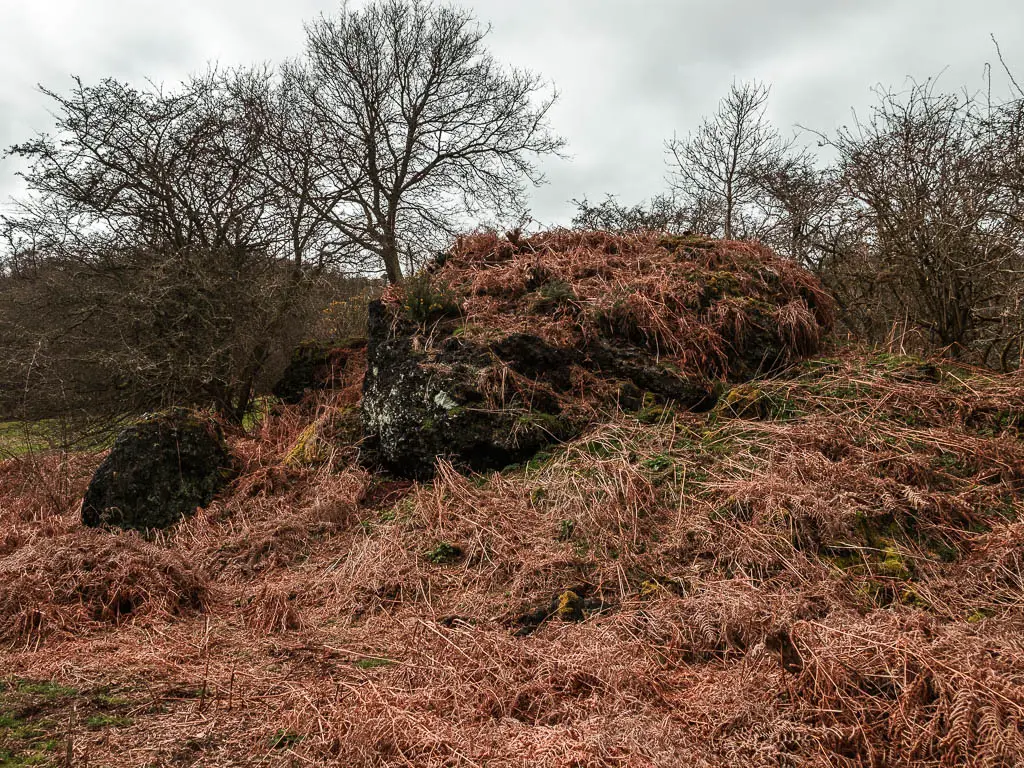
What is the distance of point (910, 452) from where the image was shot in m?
4.43

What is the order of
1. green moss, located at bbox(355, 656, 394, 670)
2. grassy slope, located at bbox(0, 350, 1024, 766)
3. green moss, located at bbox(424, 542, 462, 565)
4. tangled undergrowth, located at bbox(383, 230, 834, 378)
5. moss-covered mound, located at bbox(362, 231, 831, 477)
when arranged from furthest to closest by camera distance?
1. tangled undergrowth, located at bbox(383, 230, 834, 378)
2. moss-covered mound, located at bbox(362, 231, 831, 477)
3. green moss, located at bbox(424, 542, 462, 565)
4. green moss, located at bbox(355, 656, 394, 670)
5. grassy slope, located at bbox(0, 350, 1024, 766)

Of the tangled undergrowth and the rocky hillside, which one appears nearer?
the rocky hillside

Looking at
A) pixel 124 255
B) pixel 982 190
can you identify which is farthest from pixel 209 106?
pixel 982 190

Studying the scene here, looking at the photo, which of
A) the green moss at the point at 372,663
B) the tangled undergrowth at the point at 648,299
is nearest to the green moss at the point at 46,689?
the green moss at the point at 372,663

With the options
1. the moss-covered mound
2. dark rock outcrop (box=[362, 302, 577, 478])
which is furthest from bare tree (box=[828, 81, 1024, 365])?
dark rock outcrop (box=[362, 302, 577, 478])

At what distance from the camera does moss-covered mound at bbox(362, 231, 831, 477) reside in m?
5.85

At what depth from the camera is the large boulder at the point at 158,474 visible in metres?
5.94

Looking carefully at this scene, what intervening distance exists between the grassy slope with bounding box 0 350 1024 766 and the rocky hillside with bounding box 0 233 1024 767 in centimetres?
2

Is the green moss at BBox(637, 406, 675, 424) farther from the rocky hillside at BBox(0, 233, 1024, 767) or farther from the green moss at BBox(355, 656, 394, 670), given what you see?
the green moss at BBox(355, 656, 394, 670)

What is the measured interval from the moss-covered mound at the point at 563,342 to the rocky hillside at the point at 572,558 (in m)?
0.03

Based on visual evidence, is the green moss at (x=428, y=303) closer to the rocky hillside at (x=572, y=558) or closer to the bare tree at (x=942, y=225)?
the rocky hillside at (x=572, y=558)

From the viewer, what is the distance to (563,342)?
6.23 metres

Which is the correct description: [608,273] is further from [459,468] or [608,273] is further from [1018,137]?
[1018,137]

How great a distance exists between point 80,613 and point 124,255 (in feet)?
20.2
